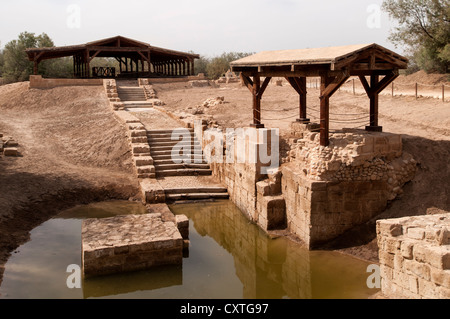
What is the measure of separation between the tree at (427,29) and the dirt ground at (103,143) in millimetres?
6738

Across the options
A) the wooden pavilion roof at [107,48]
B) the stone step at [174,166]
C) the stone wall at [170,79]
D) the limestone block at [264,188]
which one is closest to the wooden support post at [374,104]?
the limestone block at [264,188]

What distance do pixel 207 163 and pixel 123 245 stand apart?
24.3ft

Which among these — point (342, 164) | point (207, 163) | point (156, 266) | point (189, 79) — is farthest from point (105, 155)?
point (189, 79)

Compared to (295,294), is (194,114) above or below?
above

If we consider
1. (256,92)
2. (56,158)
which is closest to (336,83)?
(256,92)

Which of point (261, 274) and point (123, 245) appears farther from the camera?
point (261, 274)

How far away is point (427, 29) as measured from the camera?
79.4 feet

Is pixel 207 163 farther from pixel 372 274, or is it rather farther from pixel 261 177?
pixel 372 274

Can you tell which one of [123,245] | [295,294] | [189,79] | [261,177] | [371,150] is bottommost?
[295,294]

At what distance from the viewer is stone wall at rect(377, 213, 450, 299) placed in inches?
223

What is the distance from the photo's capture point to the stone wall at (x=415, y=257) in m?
5.68

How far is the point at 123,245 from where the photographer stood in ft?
27.6

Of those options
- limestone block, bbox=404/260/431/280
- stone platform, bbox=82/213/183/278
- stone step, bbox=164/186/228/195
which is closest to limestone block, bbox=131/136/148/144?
stone step, bbox=164/186/228/195
